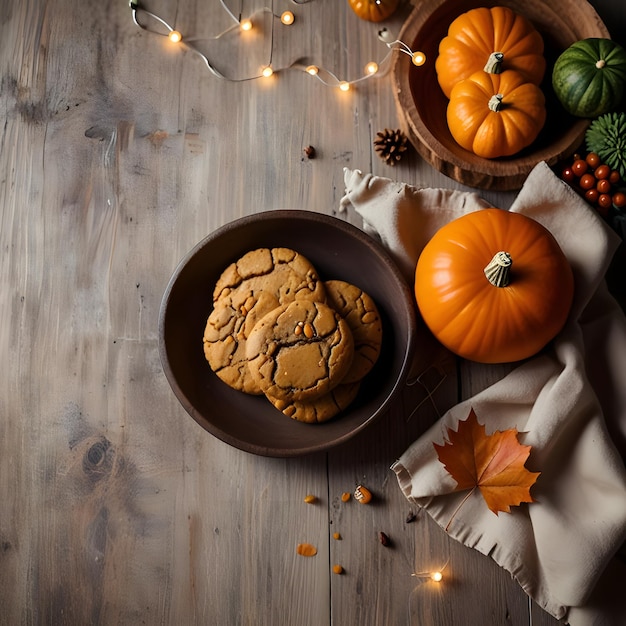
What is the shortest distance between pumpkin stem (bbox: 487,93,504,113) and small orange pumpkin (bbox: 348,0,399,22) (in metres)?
0.39

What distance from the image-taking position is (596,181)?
1.52 metres

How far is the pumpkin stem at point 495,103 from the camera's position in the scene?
1.46 metres

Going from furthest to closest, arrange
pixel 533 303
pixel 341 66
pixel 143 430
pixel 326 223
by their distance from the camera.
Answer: pixel 341 66, pixel 143 430, pixel 326 223, pixel 533 303

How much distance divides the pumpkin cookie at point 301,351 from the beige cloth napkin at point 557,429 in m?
0.28

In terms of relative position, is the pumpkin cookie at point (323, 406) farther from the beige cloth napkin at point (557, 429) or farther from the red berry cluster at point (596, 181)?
the red berry cluster at point (596, 181)

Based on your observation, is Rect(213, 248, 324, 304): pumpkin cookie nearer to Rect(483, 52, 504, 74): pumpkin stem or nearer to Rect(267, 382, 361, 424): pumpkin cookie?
Rect(267, 382, 361, 424): pumpkin cookie

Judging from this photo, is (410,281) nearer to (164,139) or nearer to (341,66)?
(341,66)

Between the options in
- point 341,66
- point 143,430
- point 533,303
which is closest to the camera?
point 533,303

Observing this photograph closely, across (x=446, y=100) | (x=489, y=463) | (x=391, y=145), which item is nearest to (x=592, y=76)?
(x=446, y=100)

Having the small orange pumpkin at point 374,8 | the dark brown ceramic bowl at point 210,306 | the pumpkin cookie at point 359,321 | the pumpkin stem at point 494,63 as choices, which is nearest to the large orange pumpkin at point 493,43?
the pumpkin stem at point 494,63

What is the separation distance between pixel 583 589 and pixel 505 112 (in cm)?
108

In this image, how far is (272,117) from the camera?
167cm

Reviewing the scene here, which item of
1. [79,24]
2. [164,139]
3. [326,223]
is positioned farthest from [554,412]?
[79,24]

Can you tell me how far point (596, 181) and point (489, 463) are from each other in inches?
28.1
